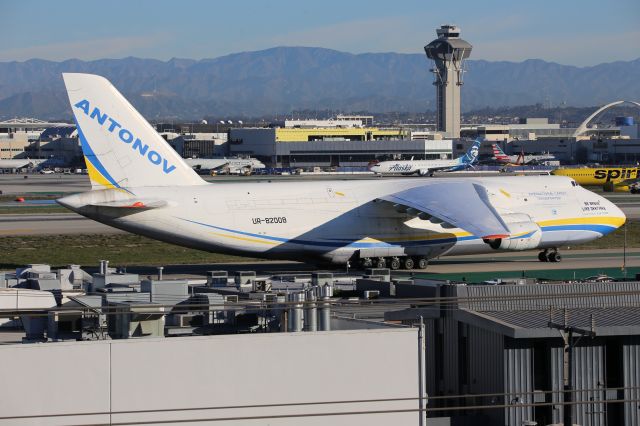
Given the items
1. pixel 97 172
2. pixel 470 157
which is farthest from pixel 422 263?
pixel 470 157

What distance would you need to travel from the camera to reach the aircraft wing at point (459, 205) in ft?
164

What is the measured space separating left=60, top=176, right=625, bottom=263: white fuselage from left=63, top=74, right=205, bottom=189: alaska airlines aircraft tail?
0.73 meters

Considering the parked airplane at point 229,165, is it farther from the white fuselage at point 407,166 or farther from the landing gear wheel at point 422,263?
the landing gear wheel at point 422,263

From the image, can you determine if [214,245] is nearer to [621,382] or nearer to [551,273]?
[551,273]

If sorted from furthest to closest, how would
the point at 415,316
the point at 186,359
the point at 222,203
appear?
the point at 222,203, the point at 415,316, the point at 186,359

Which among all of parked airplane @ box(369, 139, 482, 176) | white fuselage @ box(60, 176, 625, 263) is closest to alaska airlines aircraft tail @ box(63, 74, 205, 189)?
white fuselage @ box(60, 176, 625, 263)

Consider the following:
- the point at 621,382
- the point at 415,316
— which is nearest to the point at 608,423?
the point at 621,382

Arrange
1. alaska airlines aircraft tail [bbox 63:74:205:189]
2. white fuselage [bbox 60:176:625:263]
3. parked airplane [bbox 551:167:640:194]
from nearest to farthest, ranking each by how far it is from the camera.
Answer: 1. alaska airlines aircraft tail [bbox 63:74:205:189]
2. white fuselage [bbox 60:176:625:263]
3. parked airplane [bbox 551:167:640:194]

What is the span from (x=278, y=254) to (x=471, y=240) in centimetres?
920

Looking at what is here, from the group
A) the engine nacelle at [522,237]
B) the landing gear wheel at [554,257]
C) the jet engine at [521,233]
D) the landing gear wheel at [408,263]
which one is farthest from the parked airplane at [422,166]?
the engine nacelle at [522,237]

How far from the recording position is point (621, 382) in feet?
86.3

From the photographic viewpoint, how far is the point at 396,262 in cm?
5450

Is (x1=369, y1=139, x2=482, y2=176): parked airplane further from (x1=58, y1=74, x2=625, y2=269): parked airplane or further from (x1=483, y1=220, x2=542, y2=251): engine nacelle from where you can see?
(x1=483, y1=220, x2=542, y2=251): engine nacelle

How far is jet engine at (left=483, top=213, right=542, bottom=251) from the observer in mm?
52344
